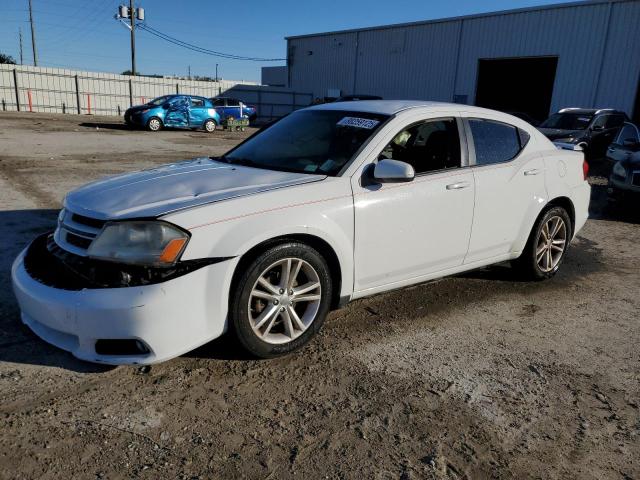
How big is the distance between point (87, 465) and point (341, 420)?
1192 millimetres

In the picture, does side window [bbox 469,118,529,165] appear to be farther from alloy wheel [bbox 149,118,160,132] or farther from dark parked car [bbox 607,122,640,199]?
alloy wheel [bbox 149,118,160,132]

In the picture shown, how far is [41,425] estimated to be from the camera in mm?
2594

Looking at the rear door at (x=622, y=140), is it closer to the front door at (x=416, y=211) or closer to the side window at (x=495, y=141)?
the side window at (x=495, y=141)

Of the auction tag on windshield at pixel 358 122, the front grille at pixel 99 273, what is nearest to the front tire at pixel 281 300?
the front grille at pixel 99 273

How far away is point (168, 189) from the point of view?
3303 millimetres

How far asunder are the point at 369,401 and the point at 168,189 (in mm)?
1730

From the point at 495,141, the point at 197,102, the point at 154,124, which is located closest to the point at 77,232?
the point at 495,141

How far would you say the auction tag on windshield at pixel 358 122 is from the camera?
3.88m

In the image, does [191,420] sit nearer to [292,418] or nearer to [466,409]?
[292,418]

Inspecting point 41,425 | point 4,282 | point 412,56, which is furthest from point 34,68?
point 41,425

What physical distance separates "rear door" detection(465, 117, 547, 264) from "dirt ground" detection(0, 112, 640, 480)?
524mm

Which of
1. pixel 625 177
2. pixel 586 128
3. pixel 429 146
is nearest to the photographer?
pixel 429 146

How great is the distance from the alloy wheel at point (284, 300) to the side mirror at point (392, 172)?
0.75 metres

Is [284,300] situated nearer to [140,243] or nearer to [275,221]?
[275,221]
